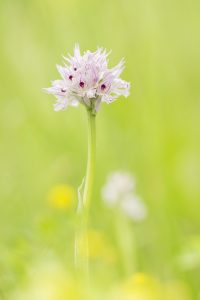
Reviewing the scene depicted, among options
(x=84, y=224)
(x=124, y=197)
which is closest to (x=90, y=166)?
(x=84, y=224)

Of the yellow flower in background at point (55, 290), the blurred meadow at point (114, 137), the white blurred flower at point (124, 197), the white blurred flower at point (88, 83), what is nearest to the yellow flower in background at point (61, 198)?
the blurred meadow at point (114, 137)

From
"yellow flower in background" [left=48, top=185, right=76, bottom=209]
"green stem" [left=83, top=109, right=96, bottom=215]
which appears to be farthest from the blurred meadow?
"green stem" [left=83, top=109, right=96, bottom=215]

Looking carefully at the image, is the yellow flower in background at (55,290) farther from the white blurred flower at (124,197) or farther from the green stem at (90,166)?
the white blurred flower at (124,197)

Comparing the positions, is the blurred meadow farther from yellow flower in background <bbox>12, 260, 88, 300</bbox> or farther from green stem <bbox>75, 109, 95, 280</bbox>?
yellow flower in background <bbox>12, 260, 88, 300</bbox>

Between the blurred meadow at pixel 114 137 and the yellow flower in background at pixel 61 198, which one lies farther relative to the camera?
the yellow flower in background at pixel 61 198

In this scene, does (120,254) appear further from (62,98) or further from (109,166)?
(62,98)

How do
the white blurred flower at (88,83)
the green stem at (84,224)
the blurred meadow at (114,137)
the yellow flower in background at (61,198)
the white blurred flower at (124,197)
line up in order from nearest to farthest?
the green stem at (84,224) → the white blurred flower at (88,83) → the blurred meadow at (114,137) → the white blurred flower at (124,197) → the yellow flower in background at (61,198)

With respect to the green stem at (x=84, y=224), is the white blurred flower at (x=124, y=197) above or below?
above
